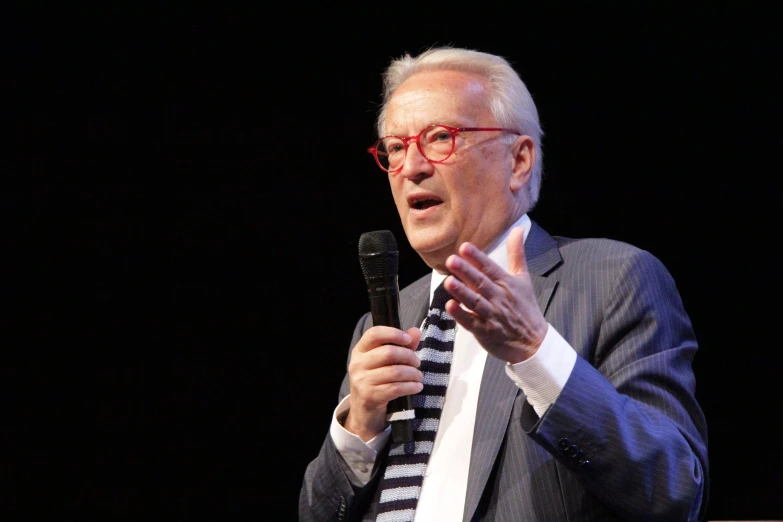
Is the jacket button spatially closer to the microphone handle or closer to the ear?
the microphone handle

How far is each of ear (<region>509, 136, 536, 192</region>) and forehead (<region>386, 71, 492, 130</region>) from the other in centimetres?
13

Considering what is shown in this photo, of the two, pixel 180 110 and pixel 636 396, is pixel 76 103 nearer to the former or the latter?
pixel 180 110

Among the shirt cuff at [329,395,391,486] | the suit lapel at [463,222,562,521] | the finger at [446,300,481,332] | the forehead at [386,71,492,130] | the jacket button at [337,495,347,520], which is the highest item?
the forehead at [386,71,492,130]

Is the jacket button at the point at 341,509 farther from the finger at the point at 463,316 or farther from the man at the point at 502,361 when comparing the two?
the finger at the point at 463,316

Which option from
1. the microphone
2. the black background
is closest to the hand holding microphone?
the microphone

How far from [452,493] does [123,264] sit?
6.04ft

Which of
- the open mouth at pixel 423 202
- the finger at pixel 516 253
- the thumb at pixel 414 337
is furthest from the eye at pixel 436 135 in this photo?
the finger at pixel 516 253

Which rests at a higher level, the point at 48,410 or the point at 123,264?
the point at 123,264

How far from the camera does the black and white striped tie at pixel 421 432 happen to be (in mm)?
1760

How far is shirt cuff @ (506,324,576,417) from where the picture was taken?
4.54ft

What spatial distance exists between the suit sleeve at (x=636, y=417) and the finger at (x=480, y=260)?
0.25 m

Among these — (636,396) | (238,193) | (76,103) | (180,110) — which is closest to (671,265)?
(636,396)

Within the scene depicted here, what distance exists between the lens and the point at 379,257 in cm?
169

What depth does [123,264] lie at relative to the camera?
302 centimetres
